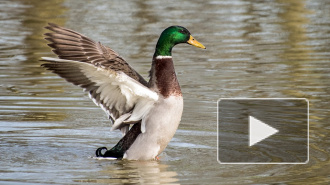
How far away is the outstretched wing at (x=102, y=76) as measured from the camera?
26.2ft

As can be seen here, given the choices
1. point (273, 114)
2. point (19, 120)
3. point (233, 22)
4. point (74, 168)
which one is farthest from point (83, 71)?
point (233, 22)

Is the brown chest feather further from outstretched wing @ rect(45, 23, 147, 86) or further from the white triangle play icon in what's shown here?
the white triangle play icon

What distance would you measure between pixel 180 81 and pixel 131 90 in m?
4.71

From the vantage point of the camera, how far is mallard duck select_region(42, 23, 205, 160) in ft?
26.7

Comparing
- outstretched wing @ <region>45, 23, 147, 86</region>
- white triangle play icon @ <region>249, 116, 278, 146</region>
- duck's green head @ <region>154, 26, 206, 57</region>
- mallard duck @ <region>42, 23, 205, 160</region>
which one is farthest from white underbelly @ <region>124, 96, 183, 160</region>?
white triangle play icon @ <region>249, 116, 278, 146</region>

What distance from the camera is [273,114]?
10.7 meters

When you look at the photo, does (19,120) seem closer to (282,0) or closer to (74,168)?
(74,168)

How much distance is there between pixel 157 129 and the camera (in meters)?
8.56

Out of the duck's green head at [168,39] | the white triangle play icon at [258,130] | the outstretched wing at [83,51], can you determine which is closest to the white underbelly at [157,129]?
the outstretched wing at [83,51]

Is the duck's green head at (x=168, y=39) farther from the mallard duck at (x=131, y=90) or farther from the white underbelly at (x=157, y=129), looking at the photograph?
the white underbelly at (x=157, y=129)

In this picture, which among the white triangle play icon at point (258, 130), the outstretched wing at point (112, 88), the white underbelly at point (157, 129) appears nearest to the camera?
the outstretched wing at point (112, 88)

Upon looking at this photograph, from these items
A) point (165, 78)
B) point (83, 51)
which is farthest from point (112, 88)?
point (83, 51)

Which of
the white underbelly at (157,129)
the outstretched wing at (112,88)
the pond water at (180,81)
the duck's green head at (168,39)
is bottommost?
the pond water at (180,81)
